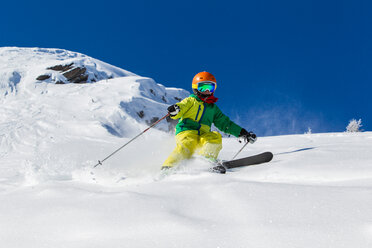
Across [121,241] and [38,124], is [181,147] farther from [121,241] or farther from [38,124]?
[38,124]

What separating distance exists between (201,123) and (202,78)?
74 cm

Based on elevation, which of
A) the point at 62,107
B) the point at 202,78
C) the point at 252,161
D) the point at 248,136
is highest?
the point at 62,107

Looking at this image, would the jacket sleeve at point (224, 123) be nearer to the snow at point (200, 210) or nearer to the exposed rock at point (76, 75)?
the snow at point (200, 210)

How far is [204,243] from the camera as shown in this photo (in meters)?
1.05

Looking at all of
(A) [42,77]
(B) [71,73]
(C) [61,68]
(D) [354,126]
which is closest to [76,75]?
(B) [71,73]

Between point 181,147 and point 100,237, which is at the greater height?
point 181,147

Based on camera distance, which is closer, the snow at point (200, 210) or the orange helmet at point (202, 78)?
the snow at point (200, 210)

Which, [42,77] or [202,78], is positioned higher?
[42,77]

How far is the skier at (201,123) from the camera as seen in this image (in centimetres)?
368

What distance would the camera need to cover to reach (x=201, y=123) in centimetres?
420

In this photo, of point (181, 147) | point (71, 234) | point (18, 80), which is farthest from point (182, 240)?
point (18, 80)

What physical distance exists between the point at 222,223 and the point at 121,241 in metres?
0.47

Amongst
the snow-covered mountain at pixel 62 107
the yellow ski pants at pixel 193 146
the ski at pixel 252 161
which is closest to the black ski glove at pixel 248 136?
the yellow ski pants at pixel 193 146

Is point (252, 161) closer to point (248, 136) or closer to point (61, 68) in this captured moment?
point (248, 136)
